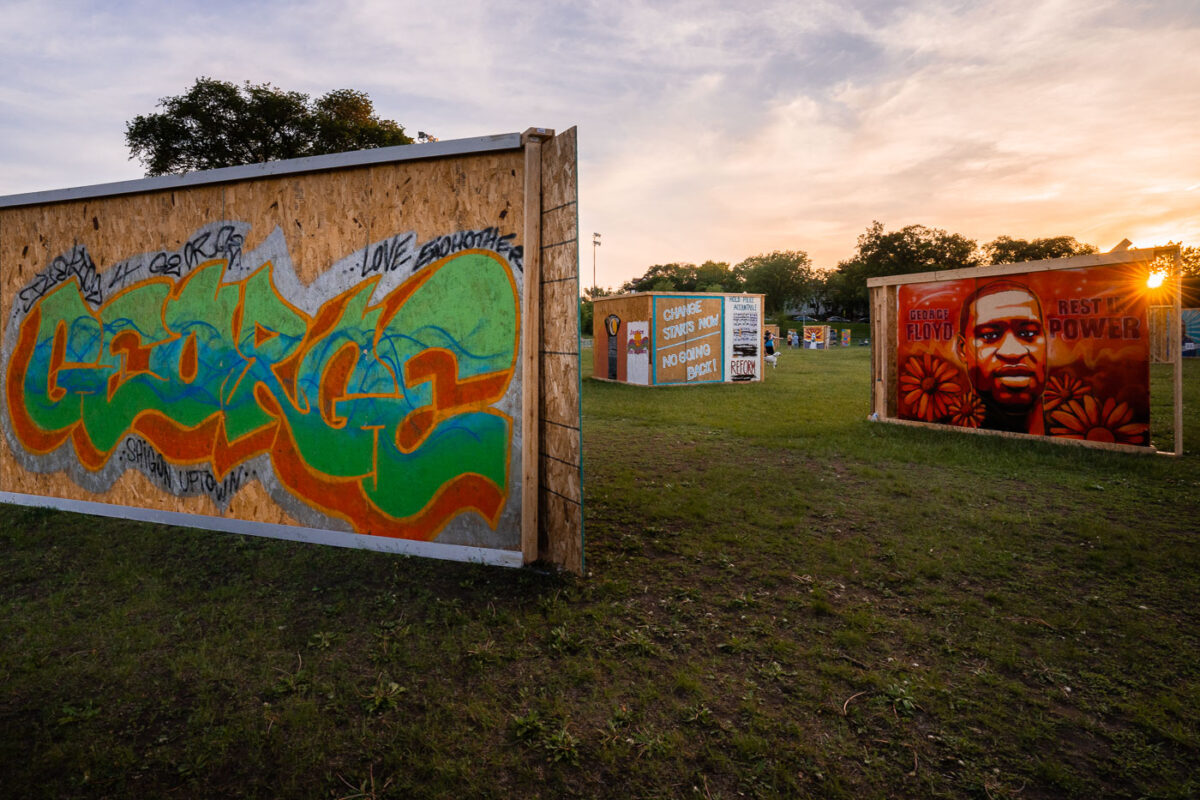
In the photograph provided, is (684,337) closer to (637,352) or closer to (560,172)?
(637,352)

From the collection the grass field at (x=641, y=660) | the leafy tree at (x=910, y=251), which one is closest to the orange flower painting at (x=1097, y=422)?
the grass field at (x=641, y=660)

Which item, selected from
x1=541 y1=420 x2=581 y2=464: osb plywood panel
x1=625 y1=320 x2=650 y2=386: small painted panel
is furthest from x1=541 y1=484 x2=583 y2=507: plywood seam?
x1=625 y1=320 x2=650 y2=386: small painted panel

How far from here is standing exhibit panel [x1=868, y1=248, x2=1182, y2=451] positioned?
8.45 metres

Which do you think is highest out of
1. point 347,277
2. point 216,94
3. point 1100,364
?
point 216,94

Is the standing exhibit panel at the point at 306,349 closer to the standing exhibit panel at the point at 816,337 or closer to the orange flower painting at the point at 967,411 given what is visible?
the orange flower painting at the point at 967,411

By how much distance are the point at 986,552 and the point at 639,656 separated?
3.35m

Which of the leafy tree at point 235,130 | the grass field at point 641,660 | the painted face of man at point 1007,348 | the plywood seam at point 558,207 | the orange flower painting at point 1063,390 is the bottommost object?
the grass field at point 641,660

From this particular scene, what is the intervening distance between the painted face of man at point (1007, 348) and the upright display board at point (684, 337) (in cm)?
932

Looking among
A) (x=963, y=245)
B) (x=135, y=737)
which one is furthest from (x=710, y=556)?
(x=963, y=245)

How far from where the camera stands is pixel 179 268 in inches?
233

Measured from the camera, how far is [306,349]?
217 inches

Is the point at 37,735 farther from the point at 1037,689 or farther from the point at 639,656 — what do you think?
the point at 1037,689

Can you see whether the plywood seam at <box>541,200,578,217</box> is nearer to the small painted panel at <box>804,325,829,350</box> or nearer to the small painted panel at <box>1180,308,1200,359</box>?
the small painted panel at <box>1180,308,1200,359</box>

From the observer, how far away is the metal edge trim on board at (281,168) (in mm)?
4809
